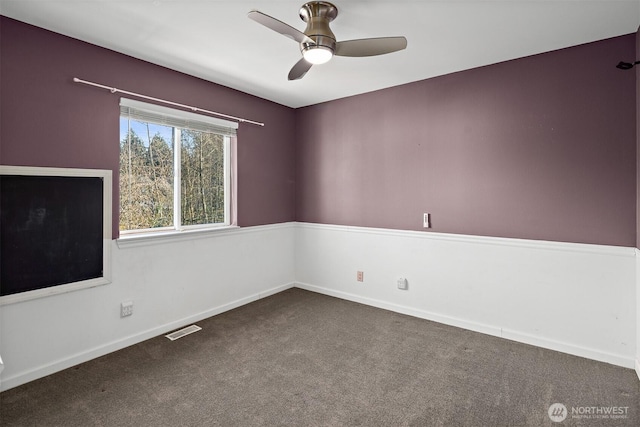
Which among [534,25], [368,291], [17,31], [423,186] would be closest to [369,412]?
[368,291]

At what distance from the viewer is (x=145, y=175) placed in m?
3.05

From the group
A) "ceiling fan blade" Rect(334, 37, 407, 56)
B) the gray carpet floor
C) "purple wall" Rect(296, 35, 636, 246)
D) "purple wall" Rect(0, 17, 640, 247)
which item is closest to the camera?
the gray carpet floor

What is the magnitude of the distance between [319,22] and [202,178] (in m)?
2.07

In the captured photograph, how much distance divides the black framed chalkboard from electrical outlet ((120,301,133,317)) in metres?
0.28

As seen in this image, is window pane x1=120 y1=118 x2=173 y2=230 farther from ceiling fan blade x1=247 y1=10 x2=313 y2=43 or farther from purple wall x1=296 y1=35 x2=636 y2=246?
purple wall x1=296 y1=35 x2=636 y2=246

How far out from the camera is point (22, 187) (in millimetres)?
2262

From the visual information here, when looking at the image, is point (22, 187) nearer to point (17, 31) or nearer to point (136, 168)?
point (136, 168)

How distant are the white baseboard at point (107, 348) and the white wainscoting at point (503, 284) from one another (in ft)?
4.52

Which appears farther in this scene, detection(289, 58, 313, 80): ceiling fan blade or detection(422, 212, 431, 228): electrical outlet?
detection(422, 212, 431, 228): electrical outlet

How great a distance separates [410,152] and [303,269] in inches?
80.2

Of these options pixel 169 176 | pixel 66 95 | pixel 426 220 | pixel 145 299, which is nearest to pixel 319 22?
pixel 66 95

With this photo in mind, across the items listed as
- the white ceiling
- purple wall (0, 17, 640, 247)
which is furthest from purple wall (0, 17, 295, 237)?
the white ceiling

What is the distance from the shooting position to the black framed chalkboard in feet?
7.28

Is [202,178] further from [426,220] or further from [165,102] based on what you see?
[426,220]
